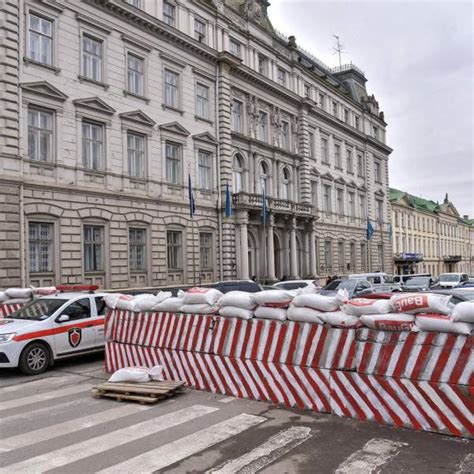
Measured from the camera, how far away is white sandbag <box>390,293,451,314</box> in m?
6.95

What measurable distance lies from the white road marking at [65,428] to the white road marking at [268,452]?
7.95 feet

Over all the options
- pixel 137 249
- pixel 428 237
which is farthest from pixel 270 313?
pixel 428 237

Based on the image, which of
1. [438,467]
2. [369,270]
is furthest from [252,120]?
[438,467]

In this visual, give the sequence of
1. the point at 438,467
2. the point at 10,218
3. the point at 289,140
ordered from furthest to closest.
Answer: the point at 289,140 → the point at 10,218 → the point at 438,467

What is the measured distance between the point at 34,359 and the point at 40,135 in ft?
44.7

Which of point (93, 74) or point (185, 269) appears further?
point (185, 269)

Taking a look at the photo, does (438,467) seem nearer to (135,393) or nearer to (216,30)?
(135,393)

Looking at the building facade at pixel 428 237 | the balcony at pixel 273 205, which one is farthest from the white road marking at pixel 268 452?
the building facade at pixel 428 237

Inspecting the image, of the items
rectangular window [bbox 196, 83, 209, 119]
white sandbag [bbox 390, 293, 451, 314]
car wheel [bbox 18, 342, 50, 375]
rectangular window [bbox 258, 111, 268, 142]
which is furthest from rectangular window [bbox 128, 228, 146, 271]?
white sandbag [bbox 390, 293, 451, 314]

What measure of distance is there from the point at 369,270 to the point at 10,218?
3901cm

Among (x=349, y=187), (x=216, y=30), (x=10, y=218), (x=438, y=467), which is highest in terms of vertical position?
(x=216, y=30)

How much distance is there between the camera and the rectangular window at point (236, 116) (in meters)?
34.3

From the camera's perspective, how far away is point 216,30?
3234 centimetres

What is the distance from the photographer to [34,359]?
11000 mm
